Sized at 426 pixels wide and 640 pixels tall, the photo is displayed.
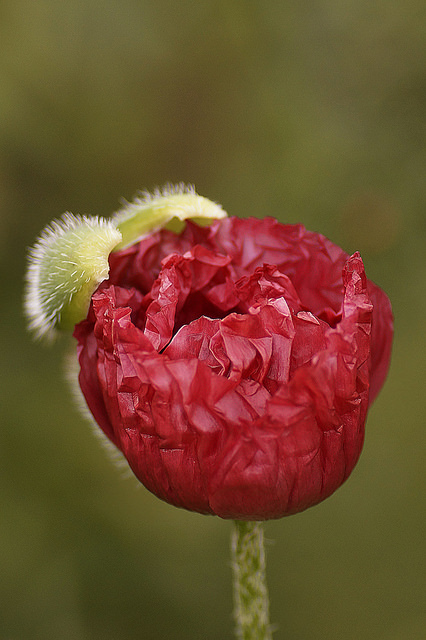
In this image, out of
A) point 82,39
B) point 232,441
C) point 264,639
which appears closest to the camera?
point 232,441

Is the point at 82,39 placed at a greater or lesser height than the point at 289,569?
greater

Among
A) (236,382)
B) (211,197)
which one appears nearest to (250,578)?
(236,382)

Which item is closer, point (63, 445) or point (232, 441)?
point (232, 441)

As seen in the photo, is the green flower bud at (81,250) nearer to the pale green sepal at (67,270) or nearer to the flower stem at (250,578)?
the pale green sepal at (67,270)

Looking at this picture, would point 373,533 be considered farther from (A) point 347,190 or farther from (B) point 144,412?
(B) point 144,412

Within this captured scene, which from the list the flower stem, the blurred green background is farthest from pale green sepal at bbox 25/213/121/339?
the blurred green background

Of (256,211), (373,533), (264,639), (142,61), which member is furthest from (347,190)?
(264,639)

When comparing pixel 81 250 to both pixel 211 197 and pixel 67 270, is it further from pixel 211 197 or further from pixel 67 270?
pixel 211 197
